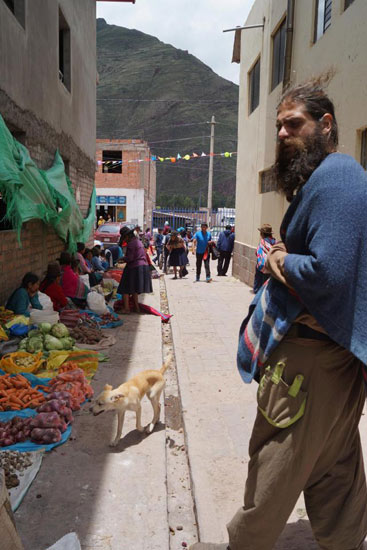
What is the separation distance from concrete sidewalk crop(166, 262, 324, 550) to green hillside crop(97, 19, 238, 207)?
67441 mm

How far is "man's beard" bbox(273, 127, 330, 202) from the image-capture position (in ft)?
5.90

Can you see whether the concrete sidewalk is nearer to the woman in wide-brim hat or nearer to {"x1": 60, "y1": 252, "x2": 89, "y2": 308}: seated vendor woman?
the woman in wide-brim hat

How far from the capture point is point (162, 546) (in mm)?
2557

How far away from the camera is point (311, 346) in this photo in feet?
5.93

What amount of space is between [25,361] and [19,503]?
254 cm

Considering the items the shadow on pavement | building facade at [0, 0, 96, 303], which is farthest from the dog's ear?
building facade at [0, 0, 96, 303]

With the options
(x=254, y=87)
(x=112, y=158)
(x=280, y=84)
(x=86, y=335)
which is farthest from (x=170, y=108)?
(x=86, y=335)

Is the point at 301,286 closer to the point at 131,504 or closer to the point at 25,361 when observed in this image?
the point at 131,504

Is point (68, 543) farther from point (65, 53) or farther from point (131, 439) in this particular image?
point (65, 53)

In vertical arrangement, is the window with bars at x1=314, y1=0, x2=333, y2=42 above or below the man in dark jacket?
above

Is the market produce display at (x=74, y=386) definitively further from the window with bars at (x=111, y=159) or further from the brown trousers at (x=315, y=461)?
the window with bars at (x=111, y=159)

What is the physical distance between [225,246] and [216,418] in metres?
11.8

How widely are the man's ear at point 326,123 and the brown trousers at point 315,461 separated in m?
0.81

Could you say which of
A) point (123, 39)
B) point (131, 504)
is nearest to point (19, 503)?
point (131, 504)
